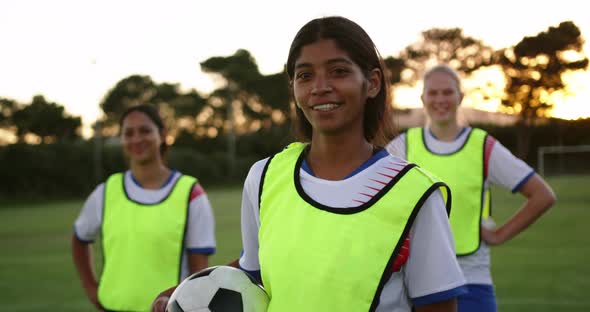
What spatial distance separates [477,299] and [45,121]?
129 ft

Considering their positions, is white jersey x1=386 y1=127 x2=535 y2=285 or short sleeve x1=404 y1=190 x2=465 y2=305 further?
white jersey x1=386 y1=127 x2=535 y2=285

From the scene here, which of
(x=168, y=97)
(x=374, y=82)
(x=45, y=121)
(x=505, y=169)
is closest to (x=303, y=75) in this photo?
(x=374, y=82)

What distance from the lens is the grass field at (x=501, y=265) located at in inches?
295

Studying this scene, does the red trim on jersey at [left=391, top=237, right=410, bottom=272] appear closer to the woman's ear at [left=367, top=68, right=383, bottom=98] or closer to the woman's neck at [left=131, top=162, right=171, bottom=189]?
the woman's ear at [left=367, top=68, right=383, bottom=98]

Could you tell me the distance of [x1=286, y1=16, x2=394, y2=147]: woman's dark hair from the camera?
188 cm

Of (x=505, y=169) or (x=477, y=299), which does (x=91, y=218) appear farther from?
(x=505, y=169)

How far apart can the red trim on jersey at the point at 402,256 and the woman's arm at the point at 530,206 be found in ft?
6.37

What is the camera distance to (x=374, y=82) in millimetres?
1980

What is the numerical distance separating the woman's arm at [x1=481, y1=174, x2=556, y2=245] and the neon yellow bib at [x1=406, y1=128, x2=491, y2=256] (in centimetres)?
23

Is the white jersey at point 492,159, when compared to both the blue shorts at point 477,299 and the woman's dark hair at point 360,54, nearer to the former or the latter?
the blue shorts at point 477,299

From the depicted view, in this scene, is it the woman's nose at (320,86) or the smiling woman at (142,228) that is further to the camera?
the smiling woman at (142,228)

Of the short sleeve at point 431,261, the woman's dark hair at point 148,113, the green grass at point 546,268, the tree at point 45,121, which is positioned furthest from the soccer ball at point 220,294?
the tree at point 45,121

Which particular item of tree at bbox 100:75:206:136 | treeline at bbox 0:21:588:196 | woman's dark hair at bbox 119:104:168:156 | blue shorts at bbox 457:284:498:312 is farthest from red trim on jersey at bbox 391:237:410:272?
tree at bbox 100:75:206:136

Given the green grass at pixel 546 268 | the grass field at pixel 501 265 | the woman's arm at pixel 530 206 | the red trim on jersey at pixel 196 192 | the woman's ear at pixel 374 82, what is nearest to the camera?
the woman's ear at pixel 374 82
